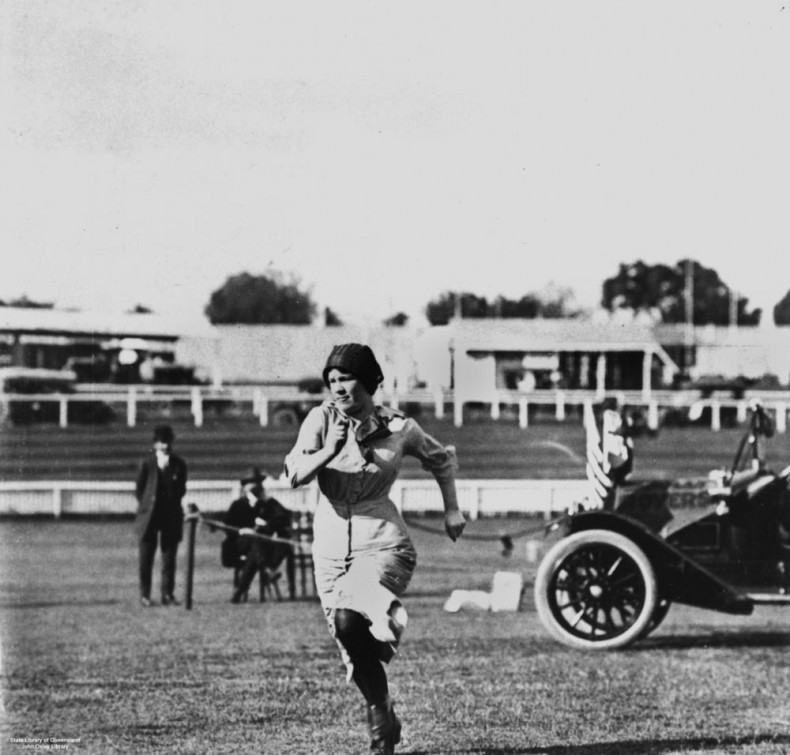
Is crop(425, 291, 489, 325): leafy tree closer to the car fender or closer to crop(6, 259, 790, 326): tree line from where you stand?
crop(6, 259, 790, 326): tree line

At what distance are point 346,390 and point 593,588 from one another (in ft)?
17.3

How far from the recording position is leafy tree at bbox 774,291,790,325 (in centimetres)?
3748

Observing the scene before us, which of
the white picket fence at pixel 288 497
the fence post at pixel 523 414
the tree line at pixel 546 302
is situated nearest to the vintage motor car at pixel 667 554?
the white picket fence at pixel 288 497

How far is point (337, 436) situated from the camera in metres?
6.73

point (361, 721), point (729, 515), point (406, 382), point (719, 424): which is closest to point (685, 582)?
point (729, 515)

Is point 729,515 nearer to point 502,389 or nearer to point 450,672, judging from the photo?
point 450,672

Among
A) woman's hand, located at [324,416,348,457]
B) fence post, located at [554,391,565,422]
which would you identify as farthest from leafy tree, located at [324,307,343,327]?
woman's hand, located at [324,416,348,457]

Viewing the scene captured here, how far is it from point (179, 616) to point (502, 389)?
1724 cm

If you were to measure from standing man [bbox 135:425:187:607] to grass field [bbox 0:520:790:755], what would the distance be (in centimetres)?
56

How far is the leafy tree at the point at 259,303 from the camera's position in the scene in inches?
1246

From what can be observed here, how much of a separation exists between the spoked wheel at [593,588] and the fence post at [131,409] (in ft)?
71.4

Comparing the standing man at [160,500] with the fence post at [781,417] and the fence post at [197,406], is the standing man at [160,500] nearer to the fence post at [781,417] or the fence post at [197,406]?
the fence post at [781,417]

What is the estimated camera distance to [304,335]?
113 feet

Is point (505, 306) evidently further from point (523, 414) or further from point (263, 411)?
point (263, 411)
